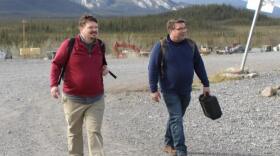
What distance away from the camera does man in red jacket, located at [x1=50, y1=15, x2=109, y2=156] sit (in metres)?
7.59

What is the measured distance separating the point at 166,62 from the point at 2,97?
7.98 m

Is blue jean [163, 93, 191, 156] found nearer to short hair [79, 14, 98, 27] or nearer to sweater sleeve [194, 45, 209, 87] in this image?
sweater sleeve [194, 45, 209, 87]

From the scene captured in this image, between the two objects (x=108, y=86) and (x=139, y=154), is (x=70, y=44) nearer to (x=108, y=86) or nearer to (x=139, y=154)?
(x=139, y=154)

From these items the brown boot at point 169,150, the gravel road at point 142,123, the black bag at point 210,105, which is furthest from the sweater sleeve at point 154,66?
the gravel road at point 142,123

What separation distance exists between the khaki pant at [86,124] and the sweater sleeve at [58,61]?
0.87 feet

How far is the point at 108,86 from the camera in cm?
1773

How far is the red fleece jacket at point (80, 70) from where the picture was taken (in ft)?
24.9

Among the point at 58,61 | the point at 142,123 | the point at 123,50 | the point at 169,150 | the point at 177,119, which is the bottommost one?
the point at 123,50

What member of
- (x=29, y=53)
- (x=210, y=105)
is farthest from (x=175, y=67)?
(x=29, y=53)

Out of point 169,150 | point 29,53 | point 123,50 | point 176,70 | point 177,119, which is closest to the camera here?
point 176,70

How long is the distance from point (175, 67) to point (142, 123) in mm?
3316

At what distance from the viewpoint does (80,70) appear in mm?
7625

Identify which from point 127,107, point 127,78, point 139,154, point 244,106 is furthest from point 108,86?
point 139,154

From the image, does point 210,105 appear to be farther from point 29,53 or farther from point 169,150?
point 29,53
